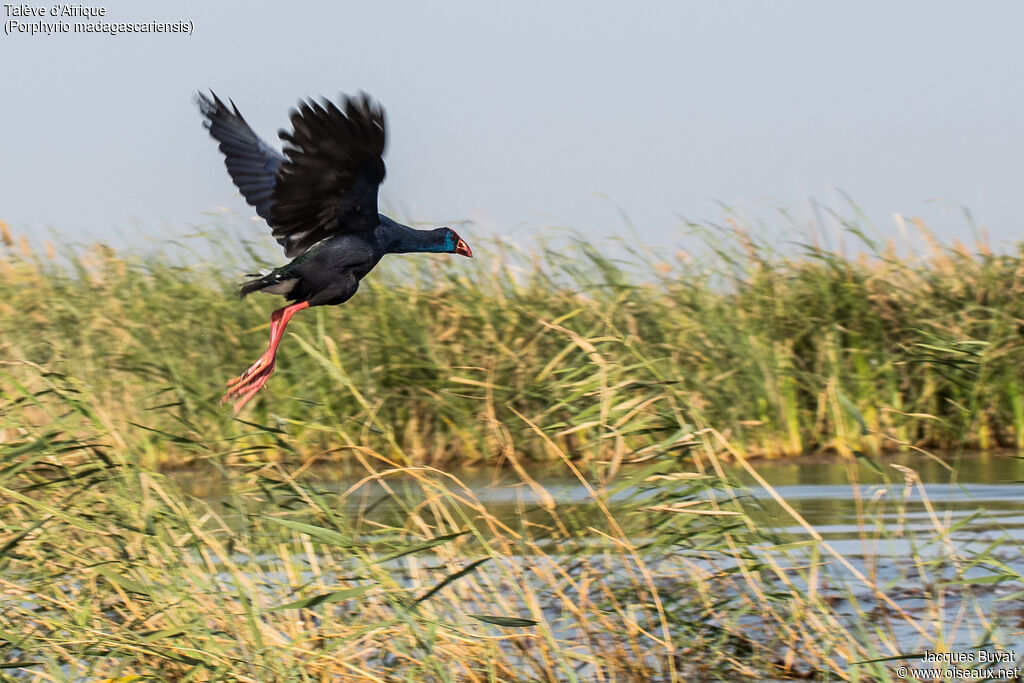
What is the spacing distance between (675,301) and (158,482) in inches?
175

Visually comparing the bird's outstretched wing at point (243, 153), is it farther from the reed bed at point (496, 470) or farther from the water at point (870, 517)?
the water at point (870, 517)

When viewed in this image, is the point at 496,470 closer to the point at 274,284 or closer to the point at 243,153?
the point at 274,284

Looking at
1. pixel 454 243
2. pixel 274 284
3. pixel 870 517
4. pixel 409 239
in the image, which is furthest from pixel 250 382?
pixel 870 517

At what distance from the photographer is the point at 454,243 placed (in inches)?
222

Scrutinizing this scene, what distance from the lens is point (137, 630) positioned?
344 centimetres

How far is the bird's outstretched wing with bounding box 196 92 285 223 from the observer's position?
19.3 feet

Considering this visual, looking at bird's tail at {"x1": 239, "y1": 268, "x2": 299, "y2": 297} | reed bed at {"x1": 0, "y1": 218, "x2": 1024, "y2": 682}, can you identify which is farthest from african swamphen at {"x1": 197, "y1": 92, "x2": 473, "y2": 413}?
reed bed at {"x1": 0, "y1": 218, "x2": 1024, "y2": 682}

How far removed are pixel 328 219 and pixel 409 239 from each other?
43 centimetres

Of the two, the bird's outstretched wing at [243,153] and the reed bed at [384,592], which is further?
the bird's outstretched wing at [243,153]

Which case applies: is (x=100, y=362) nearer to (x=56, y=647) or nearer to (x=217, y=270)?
(x=217, y=270)

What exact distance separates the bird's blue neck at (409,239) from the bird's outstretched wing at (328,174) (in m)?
0.10

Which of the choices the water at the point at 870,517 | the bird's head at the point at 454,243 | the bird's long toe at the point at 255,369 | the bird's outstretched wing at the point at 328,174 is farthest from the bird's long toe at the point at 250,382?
the bird's head at the point at 454,243

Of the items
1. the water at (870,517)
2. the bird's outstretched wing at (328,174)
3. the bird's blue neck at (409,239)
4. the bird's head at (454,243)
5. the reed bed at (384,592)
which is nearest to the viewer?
the reed bed at (384,592)

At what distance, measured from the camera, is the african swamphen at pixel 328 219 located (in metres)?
4.52
